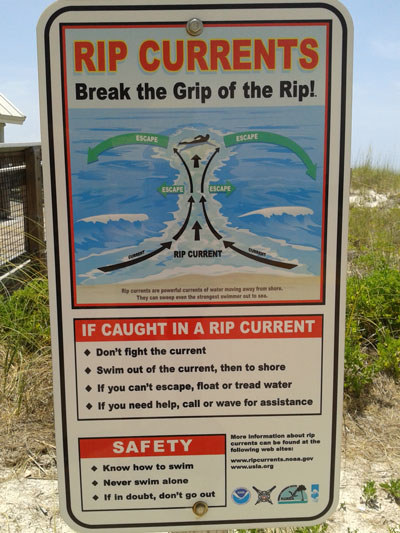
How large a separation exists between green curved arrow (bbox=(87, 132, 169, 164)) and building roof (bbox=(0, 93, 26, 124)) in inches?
433

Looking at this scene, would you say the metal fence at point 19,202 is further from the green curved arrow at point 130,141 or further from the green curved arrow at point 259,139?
the green curved arrow at point 259,139

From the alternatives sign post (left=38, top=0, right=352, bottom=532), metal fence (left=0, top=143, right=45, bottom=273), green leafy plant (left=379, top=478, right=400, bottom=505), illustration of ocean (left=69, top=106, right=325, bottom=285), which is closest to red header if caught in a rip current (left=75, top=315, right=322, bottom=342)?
sign post (left=38, top=0, right=352, bottom=532)

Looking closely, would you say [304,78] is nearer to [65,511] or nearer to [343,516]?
[65,511]

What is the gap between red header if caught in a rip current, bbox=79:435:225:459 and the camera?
1.63 m

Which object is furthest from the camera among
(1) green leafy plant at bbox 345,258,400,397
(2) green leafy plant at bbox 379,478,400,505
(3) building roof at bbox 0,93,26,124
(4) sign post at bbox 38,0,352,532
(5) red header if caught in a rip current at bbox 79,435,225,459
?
(3) building roof at bbox 0,93,26,124

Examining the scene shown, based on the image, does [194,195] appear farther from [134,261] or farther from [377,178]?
[377,178]

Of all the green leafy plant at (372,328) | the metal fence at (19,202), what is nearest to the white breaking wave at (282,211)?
the green leafy plant at (372,328)

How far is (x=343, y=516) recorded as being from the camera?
2.55m

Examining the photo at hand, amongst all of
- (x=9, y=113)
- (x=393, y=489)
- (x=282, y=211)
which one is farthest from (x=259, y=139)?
(x=9, y=113)

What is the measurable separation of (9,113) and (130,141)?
11635mm

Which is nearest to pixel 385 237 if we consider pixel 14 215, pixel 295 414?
pixel 14 215

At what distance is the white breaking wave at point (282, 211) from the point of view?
1.53 meters

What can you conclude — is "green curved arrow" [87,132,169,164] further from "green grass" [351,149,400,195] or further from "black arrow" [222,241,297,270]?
"green grass" [351,149,400,195]

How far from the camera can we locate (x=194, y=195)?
1519mm
